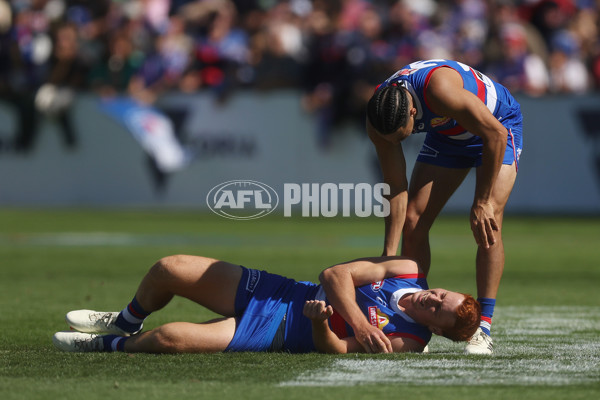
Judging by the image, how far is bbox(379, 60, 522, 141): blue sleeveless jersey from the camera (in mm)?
6652

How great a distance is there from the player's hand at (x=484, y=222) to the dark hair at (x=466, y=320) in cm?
56

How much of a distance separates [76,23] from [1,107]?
2.64 meters

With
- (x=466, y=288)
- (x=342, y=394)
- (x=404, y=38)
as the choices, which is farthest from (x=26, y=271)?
(x=404, y=38)

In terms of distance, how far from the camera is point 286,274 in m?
11.0

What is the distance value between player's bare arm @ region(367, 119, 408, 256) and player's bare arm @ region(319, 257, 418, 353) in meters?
0.79

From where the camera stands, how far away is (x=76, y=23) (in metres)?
21.5

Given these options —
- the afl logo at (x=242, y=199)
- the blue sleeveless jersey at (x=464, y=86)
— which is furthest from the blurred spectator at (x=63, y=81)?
the blue sleeveless jersey at (x=464, y=86)

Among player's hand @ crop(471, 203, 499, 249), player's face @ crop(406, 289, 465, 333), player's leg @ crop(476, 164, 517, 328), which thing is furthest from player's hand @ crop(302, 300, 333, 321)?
player's leg @ crop(476, 164, 517, 328)

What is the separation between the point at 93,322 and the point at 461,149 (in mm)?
2764

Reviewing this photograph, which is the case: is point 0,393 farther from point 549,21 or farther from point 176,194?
point 549,21

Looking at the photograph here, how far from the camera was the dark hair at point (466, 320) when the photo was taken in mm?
6043

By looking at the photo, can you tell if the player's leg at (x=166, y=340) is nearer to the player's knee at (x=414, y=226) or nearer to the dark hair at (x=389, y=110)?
the dark hair at (x=389, y=110)

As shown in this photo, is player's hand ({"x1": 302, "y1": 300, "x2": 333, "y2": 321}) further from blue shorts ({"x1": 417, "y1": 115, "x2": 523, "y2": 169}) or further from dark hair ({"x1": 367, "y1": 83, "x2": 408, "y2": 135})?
blue shorts ({"x1": 417, "y1": 115, "x2": 523, "y2": 169})

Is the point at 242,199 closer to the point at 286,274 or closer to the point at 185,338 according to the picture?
the point at 286,274
